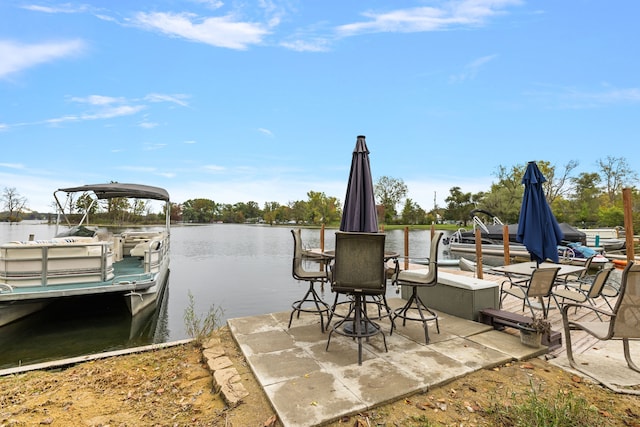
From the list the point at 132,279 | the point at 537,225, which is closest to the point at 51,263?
the point at 132,279

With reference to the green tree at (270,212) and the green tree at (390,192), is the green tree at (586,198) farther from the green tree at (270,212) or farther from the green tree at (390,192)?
the green tree at (270,212)

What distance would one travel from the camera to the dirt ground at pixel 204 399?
177 centimetres

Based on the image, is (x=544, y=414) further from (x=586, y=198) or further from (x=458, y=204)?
(x=458, y=204)

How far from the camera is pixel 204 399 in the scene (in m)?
2.08

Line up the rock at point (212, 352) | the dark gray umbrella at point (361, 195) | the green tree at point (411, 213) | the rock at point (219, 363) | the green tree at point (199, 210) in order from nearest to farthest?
1. the rock at point (219, 363)
2. the rock at point (212, 352)
3. the dark gray umbrella at point (361, 195)
4. the green tree at point (411, 213)
5. the green tree at point (199, 210)

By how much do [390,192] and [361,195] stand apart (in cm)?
5467

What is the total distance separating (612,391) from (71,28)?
10230mm

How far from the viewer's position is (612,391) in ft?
6.72

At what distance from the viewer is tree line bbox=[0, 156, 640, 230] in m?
24.0

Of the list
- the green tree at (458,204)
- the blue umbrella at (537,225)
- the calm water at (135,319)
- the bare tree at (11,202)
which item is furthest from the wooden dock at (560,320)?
the bare tree at (11,202)

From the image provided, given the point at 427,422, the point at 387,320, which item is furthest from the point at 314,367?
the point at 387,320

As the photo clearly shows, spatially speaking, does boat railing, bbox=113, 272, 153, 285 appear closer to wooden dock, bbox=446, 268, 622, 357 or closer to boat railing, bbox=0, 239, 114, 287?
boat railing, bbox=0, 239, 114, 287

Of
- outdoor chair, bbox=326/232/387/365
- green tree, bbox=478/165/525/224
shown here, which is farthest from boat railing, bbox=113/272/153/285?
green tree, bbox=478/165/525/224

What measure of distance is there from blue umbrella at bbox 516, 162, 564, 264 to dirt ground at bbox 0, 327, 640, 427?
2896mm
